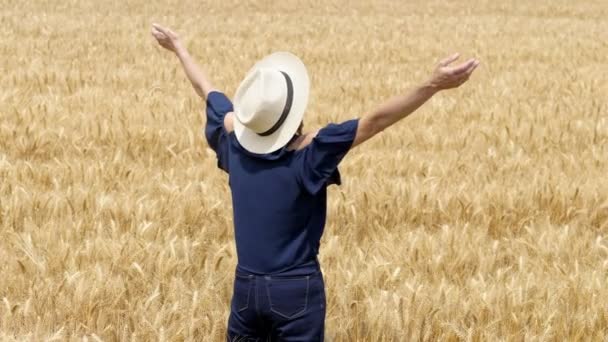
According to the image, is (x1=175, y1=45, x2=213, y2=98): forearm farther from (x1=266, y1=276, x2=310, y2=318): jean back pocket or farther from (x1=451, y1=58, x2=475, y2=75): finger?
(x1=451, y1=58, x2=475, y2=75): finger

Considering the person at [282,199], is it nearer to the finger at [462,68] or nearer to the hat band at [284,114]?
the hat band at [284,114]

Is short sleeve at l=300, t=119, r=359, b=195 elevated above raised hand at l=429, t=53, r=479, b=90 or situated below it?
below

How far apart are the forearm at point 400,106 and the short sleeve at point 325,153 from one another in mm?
57

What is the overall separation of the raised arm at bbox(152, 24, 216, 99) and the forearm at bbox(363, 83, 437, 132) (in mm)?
789

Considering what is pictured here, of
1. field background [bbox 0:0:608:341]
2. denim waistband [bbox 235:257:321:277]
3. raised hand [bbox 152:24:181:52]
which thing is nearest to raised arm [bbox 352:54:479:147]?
denim waistband [bbox 235:257:321:277]

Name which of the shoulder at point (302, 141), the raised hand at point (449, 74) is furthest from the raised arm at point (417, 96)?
the shoulder at point (302, 141)

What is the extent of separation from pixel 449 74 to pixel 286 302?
71 cm

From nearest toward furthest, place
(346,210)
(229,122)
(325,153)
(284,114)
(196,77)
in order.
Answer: (325,153), (284,114), (229,122), (196,77), (346,210)

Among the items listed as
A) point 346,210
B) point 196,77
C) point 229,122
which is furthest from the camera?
point 346,210

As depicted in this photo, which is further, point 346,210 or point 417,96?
point 346,210

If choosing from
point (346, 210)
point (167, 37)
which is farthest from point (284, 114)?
point (346, 210)

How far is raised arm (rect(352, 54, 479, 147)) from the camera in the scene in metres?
2.23

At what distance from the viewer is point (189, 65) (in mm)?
3070

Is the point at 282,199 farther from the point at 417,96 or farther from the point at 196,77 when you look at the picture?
the point at 196,77
